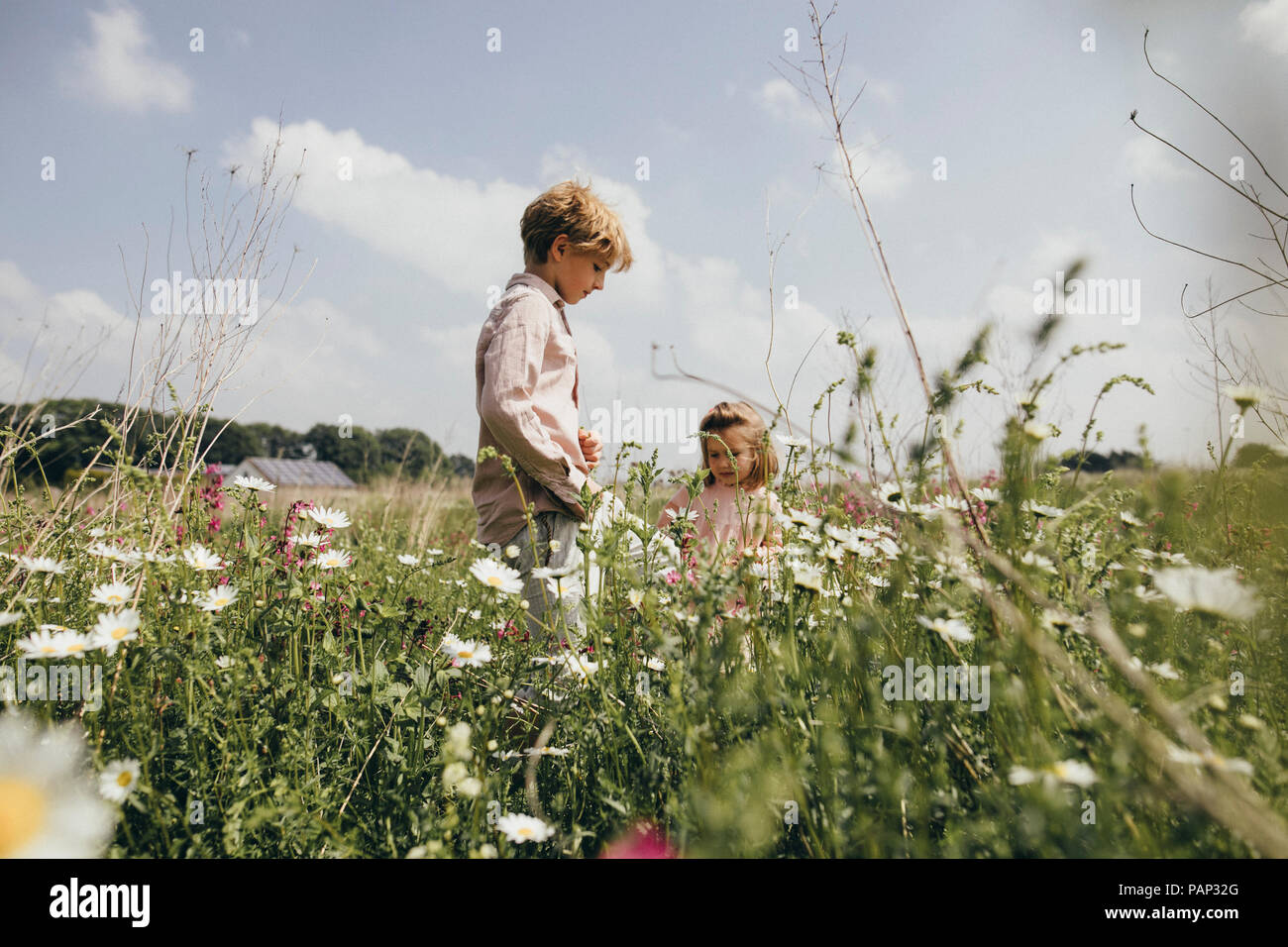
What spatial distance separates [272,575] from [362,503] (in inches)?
215

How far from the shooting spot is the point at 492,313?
6.24 feet

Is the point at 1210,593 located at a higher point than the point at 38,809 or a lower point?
higher

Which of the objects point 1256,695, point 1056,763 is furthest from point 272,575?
point 1256,695

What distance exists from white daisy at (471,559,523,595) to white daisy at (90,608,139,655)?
609mm

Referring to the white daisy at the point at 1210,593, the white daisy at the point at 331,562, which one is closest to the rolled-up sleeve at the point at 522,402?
the white daisy at the point at 331,562

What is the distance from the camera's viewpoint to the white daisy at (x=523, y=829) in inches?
38.9

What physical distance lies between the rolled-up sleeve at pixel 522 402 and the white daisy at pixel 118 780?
1.01 m

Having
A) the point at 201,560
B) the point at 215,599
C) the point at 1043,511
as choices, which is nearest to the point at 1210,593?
the point at 1043,511

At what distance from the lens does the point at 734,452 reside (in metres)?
3.13

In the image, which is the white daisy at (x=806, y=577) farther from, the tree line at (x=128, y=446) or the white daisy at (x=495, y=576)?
the tree line at (x=128, y=446)

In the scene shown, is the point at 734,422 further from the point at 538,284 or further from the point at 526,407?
the point at 526,407

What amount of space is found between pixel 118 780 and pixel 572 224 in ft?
5.83

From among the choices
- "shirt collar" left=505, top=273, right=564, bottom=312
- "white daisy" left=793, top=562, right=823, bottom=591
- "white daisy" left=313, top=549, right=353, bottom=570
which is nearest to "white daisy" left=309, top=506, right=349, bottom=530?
"white daisy" left=313, top=549, right=353, bottom=570
